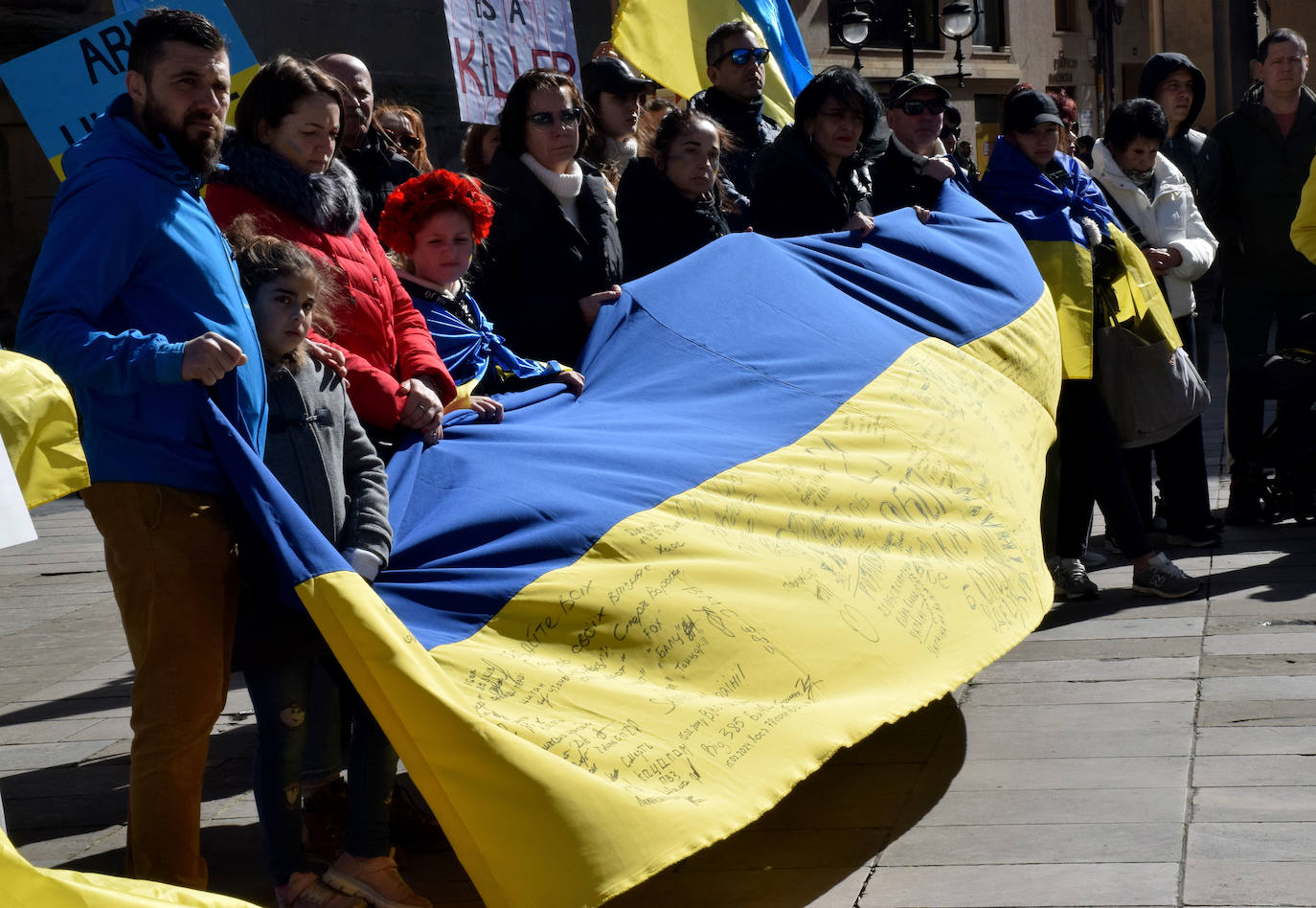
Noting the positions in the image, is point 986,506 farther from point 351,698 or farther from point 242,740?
point 242,740

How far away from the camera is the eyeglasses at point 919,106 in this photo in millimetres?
6078

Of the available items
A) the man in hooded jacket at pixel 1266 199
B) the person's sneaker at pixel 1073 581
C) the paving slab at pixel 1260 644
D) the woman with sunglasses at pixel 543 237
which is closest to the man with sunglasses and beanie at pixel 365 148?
the woman with sunglasses at pixel 543 237

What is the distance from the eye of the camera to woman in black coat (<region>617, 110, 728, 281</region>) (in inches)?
208

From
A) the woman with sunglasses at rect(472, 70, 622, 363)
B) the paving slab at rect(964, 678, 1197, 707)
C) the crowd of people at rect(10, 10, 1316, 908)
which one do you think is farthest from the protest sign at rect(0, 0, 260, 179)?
the paving slab at rect(964, 678, 1197, 707)

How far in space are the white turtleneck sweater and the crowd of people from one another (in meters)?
0.02

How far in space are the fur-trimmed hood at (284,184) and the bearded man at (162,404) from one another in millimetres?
391

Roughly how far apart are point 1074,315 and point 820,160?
3.89 feet

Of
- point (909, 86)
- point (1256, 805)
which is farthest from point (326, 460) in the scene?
point (909, 86)

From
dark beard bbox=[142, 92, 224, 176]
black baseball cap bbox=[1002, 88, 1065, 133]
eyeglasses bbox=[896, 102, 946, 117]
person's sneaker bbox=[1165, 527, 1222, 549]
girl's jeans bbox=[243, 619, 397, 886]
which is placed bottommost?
person's sneaker bbox=[1165, 527, 1222, 549]

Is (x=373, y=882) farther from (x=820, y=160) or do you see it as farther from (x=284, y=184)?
(x=820, y=160)

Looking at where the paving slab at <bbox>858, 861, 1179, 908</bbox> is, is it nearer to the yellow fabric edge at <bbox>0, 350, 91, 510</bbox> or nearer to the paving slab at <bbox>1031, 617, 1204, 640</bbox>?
the yellow fabric edge at <bbox>0, 350, 91, 510</bbox>

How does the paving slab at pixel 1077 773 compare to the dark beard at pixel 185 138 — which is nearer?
the dark beard at pixel 185 138

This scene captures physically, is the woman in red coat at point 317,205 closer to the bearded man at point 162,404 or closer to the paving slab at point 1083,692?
the bearded man at point 162,404

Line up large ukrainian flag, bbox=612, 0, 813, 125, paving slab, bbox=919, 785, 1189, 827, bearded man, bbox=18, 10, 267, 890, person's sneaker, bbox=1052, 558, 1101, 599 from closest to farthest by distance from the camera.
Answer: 1. bearded man, bbox=18, 10, 267, 890
2. paving slab, bbox=919, 785, 1189, 827
3. person's sneaker, bbox=1052, 558, 1101, 599
4. large ukrainian flag, bbox=612, 0, 813, 125
